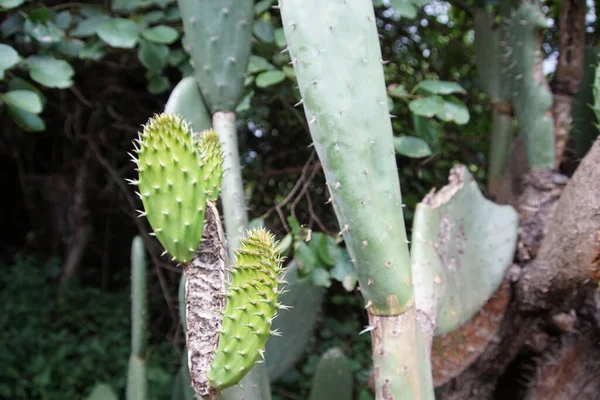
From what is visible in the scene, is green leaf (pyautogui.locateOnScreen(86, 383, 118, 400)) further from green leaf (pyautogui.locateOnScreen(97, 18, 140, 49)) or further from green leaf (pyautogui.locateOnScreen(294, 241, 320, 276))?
green leaf (pyautogui.locateOnScreen(97, 18, 140, 49))

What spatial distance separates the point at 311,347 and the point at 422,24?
1390mm

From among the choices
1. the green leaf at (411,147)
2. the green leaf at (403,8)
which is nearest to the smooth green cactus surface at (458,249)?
the green leaf at (411,147)

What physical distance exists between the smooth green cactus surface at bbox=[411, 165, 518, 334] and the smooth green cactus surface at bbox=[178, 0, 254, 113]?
1.42 feet

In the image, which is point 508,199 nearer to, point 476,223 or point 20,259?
point 476,223

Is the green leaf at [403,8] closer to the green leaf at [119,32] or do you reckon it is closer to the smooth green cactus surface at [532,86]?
the smooth green cactus surface at [532,86]

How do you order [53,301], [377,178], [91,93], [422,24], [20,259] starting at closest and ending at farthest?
[377,178] → [422,24] → [91,93] → [53,301] → [20,259]

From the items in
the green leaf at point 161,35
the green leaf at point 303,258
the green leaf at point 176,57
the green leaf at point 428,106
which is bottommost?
the green leaf at point 303,258

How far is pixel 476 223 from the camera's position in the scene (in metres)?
1.17

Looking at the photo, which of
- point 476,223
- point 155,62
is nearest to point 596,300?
point 476,223

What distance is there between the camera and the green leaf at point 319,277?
4.28 feet

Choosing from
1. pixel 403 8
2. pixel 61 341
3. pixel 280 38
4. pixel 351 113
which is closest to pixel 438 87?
pixel 403 8

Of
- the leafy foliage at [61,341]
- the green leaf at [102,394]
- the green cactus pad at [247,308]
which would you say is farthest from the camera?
the leafy foliage at [61,341]

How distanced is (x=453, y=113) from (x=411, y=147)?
5.1 inches

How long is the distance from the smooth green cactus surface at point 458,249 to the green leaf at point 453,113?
21 cm
